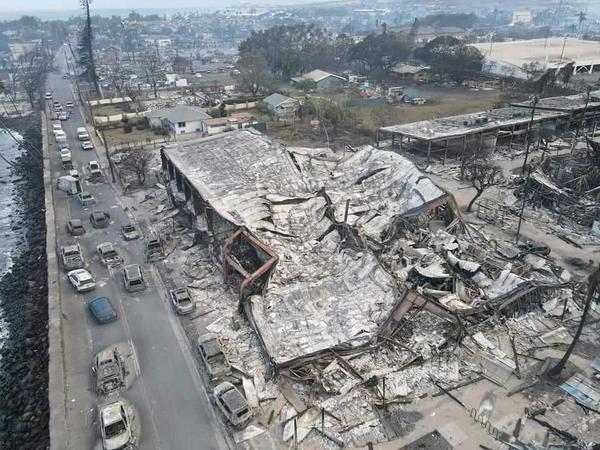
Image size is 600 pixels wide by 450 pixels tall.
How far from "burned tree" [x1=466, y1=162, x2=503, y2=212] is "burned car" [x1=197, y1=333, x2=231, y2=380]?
23.0 meters

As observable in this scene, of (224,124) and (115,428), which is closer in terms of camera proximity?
(115,428)

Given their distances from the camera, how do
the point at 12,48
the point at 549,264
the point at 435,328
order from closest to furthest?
the point at 435,328 → the point at 549,264 → the point at 12,48

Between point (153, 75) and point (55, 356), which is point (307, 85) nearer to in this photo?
point (153, 75)

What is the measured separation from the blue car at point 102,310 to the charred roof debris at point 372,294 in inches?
174

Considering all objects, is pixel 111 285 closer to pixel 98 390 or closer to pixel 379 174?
pixel 98 390

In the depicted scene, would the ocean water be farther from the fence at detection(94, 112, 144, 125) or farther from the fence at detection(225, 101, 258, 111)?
the fence at detection(225, 101, 258, 111)

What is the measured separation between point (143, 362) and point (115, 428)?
14.5ft

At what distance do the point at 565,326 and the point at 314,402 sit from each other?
1374 centimetres

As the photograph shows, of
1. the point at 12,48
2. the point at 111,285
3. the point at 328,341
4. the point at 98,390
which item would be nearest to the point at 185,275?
the point at 111,285

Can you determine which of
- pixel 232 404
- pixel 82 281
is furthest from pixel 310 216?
pixel 232 404

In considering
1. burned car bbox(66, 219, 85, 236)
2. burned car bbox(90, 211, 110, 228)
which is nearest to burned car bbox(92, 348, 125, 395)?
burned car bbox(66, 219, 85, 236)

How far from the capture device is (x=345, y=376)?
20.2 metres

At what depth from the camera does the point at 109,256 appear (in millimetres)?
30641

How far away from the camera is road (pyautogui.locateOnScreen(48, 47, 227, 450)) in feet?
60.4
